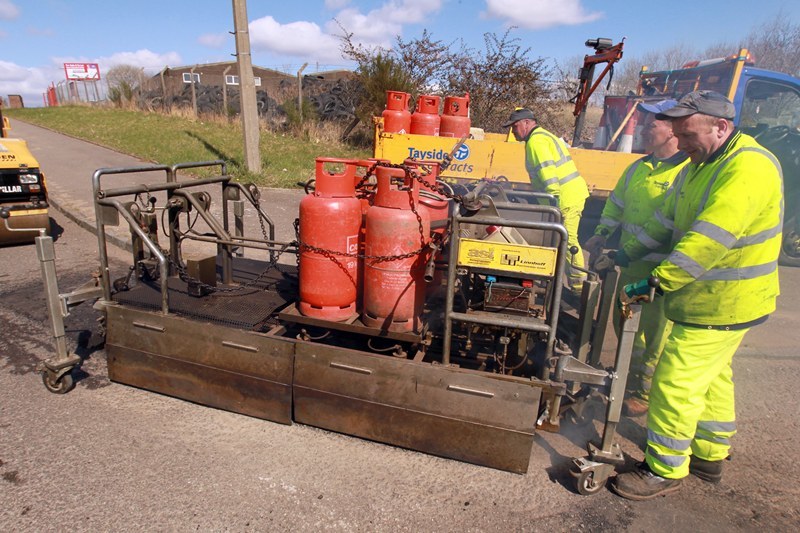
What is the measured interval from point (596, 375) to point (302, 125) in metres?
16.7

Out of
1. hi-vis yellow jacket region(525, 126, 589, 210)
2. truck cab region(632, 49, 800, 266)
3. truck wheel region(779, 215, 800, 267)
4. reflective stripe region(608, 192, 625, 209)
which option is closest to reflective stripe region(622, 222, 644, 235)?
reflective stripe region(608, 192, 625, 209)

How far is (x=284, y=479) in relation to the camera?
9.35ft

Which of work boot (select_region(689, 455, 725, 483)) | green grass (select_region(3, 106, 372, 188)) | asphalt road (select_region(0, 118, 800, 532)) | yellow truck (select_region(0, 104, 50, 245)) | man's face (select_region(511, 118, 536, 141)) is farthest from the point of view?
green grass (select_region(3, 106, 372, 188))

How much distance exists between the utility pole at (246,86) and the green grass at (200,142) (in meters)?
0.48

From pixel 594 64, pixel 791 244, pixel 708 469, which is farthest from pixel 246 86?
pixel 791 244

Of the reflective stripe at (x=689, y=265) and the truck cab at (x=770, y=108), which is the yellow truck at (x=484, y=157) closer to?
the truck cab at (x=770, y=108)

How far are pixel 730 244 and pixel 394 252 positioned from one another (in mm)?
1808

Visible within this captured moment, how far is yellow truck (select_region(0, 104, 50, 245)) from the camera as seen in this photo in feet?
21.5

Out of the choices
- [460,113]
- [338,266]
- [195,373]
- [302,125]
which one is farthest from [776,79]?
[302,125]

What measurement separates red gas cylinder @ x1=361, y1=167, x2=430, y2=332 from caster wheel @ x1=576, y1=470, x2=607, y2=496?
128cm

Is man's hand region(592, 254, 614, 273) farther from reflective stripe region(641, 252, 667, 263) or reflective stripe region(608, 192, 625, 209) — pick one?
reflective stripe region(608, 192, 625, 209)

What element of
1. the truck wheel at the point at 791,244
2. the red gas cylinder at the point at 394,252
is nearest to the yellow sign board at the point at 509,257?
the red gas cylinder at the point at 394,252

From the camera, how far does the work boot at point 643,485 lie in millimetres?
2850

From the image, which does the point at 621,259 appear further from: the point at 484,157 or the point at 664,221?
the point at 484,157
